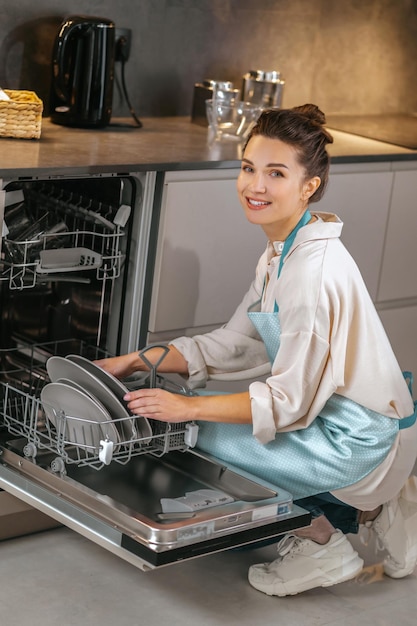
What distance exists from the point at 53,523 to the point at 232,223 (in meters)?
0.89

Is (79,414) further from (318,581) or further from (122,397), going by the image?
(318,581)

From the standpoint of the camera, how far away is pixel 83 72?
296 cm

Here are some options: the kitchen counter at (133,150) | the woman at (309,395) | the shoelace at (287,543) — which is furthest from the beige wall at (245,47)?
the shoelace at (287,543)

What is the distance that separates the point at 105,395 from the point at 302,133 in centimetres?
68

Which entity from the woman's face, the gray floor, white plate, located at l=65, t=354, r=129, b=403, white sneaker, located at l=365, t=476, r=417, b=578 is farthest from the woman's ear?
the gray floor

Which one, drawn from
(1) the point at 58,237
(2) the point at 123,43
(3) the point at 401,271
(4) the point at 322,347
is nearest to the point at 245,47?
(2) the point at 123,43

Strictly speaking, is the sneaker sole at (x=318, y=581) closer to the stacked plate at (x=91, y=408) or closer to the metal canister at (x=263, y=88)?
the stacked plate at (x=91, y=408)

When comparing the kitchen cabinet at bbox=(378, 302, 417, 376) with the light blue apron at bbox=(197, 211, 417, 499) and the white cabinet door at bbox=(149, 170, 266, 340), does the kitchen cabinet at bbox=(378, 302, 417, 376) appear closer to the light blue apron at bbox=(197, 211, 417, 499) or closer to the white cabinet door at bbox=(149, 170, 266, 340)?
the white cabinet door at bbox=(149, 170, 266, 340)

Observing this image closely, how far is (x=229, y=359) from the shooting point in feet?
8.13

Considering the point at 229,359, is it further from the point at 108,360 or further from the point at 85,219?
the point at 85,219

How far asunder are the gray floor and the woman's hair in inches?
36.2

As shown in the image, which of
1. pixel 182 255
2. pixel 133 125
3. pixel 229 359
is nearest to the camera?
pixel 229 359

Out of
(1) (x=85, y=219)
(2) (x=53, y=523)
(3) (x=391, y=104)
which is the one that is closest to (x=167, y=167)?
(1) (x=85, y=219)

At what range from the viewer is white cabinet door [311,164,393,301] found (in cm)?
303
